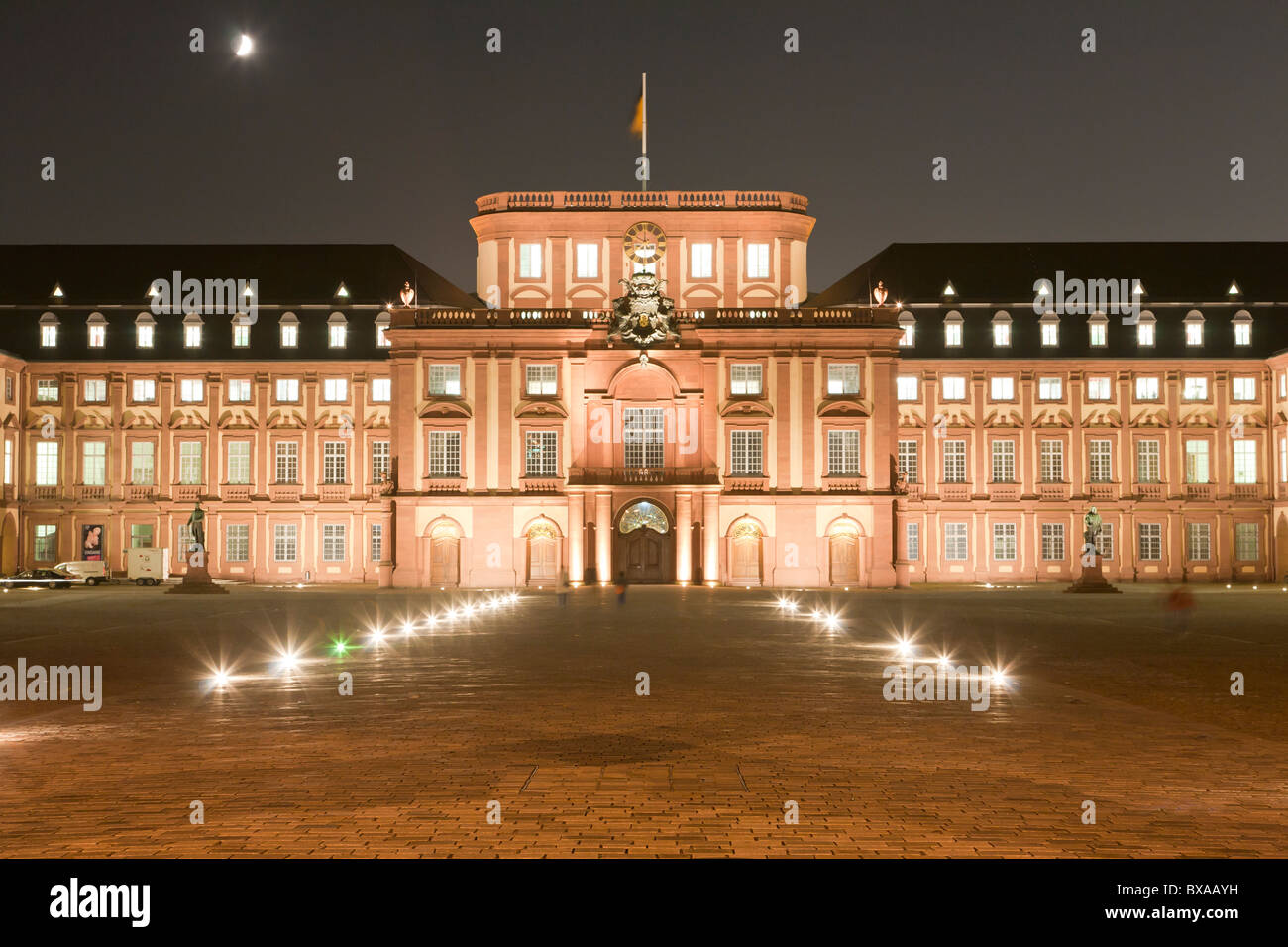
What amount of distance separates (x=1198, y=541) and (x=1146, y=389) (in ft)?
29.2

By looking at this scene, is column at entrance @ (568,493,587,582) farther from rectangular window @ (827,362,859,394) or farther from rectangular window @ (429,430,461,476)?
rectangular window @ (827,362,859,394)

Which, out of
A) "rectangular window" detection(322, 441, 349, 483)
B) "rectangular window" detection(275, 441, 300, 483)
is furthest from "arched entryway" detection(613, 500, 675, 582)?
"rectangular window" detection(275, 441, 300, 483)

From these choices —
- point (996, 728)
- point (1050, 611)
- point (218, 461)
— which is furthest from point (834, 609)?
point (218, 461)

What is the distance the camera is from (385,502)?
215 feet

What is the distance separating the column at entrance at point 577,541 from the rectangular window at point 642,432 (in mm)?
3469

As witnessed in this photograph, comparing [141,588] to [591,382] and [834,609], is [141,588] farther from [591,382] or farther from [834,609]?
[834,609]

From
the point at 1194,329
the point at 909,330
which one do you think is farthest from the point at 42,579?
the point at 1194,329

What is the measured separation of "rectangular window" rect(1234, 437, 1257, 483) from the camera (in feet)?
235

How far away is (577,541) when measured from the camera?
64312mm

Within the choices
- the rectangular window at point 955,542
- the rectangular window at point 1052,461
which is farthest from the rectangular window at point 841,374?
the rectangular window at point 1052,461

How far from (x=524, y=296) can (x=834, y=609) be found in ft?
104

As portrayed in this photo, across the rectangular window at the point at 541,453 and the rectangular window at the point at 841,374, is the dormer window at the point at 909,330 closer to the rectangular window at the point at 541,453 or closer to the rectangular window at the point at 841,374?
the rectangular window at the point at 841,374

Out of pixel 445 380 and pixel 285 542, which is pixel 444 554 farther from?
pixel 285 542

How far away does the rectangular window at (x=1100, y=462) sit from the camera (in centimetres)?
7138
